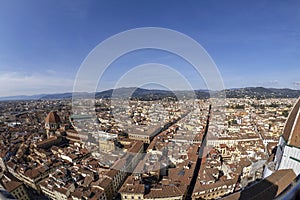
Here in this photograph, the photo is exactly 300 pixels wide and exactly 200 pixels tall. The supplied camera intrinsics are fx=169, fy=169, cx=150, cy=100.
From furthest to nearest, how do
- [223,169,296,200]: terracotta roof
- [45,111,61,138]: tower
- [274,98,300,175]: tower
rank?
[45,111,61,138]: tower, [274,98,300,175]: tower, [223,169,296,200]: terracotta roof

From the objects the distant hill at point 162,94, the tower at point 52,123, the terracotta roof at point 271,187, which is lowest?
the tower at point 52,123

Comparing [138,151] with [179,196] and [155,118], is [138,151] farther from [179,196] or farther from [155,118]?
[155,118]

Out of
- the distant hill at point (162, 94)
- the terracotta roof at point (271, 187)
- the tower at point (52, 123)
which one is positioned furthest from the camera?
the tower at point (52, 123)

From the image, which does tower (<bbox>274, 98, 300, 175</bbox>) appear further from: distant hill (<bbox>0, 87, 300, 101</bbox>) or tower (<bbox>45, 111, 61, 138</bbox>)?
tower (<bbox>45, 111, 61, 138</bbox>)

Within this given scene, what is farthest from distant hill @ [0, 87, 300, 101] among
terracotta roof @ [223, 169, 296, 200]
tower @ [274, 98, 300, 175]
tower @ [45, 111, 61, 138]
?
tower @ [274, 98, 300, 175]

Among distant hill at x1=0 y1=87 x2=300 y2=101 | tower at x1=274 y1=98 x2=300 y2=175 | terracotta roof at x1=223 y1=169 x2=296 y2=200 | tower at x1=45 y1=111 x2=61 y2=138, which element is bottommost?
tower at x1=45 y1=111 x2=61 y2=138

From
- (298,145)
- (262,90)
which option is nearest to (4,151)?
(298,145)

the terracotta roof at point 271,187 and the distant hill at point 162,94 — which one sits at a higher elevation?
the distant hill at point 162,94

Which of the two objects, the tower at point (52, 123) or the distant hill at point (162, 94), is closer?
the distant hill at point (162, 94)

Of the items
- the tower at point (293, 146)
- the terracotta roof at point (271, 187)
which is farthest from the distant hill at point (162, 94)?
the tower at point (293, 146)

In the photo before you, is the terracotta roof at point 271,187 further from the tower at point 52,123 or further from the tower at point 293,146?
the tower at point 52,123

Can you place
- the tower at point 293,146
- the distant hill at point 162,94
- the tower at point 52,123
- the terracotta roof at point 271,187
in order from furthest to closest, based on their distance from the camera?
the tower at point 52,123 < the distant hill at point 162,94 < the tower at point 293,146 < the terracotta roof at point 271,187
